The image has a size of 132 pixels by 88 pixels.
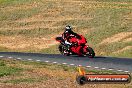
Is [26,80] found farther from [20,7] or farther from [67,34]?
[20,7]

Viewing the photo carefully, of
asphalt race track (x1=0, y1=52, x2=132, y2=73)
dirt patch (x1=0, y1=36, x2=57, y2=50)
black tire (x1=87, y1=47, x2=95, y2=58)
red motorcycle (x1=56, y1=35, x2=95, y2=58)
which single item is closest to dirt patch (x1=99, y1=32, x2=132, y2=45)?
dirt patch (x1=0, y1=36, x2=57, y2=50)

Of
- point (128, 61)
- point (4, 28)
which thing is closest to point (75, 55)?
point (128, 61)

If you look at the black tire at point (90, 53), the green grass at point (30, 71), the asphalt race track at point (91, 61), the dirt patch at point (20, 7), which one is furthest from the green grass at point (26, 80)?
the dirt patch at point (20, 7)

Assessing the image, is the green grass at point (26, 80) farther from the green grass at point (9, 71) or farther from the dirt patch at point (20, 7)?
the dirt patch at point (20, 7)

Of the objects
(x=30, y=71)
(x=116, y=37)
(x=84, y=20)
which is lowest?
(x=116, y=37)

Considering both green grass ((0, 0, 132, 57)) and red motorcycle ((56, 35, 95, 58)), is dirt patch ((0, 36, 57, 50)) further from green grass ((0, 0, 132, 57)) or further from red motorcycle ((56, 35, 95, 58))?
red motorcycle ((56, 35, 95, 58))

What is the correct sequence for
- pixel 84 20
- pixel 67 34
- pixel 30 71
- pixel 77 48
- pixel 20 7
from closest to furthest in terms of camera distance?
pixel 30 71 → pixel 77 48 → pixel 67 34 → pixel 84 20 → pixel 20 7

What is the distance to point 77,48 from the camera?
1254 inches

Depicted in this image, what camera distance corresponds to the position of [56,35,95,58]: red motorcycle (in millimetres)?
30911

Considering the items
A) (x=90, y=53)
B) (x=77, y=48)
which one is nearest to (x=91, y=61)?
(x=90, y=53)

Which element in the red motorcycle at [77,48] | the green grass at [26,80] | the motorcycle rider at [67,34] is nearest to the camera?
the green grass at [26,80]

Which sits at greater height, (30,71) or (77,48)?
(30,71)

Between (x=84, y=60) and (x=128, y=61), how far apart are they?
3124 mm

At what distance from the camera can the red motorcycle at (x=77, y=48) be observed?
30911 mm
